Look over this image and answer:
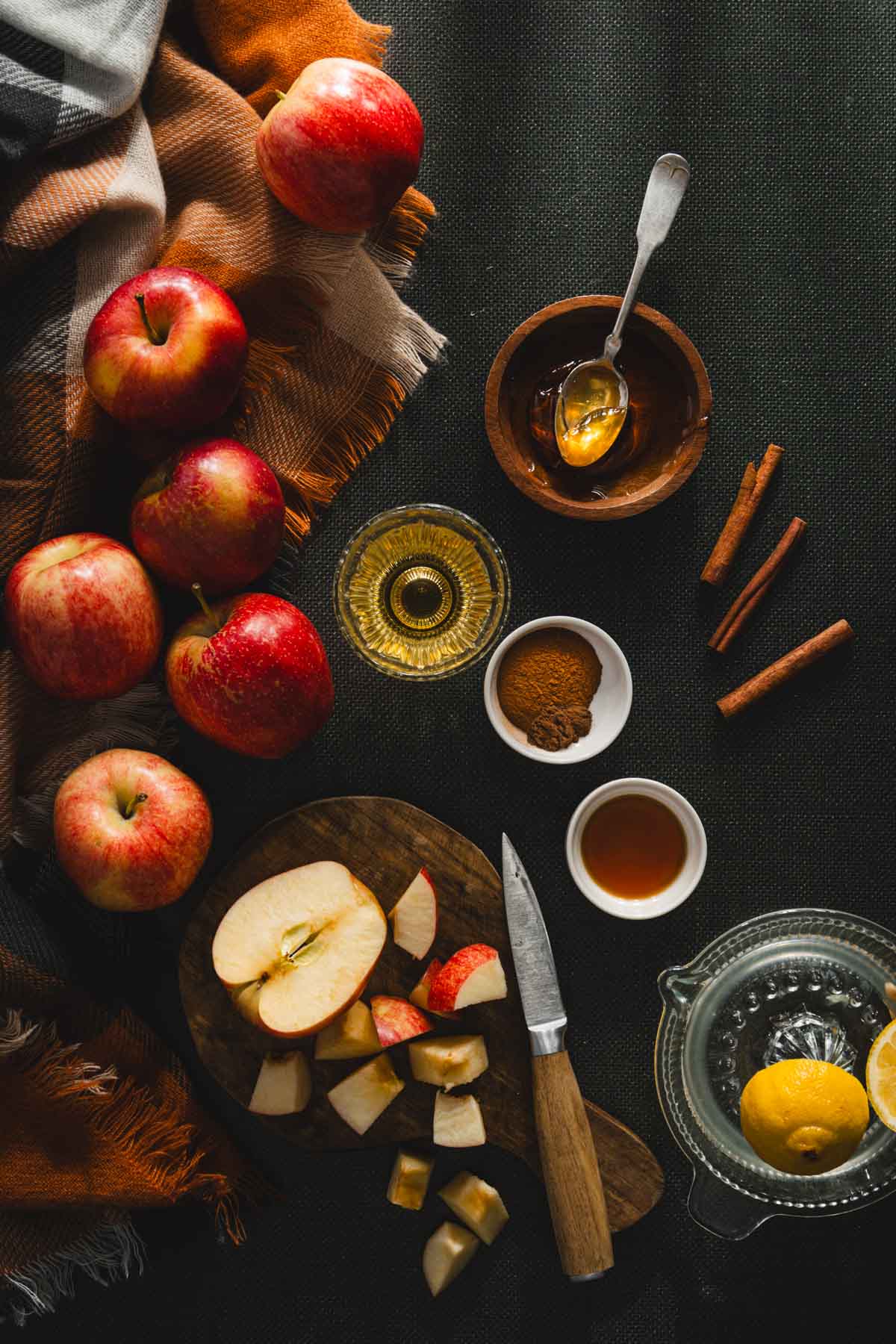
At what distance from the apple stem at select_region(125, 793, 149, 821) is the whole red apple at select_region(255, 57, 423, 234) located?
77 centimetres

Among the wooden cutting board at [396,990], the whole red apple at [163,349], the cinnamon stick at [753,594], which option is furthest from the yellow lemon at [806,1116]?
the whole red apple at [163,349]

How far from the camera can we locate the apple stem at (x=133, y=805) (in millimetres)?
1230

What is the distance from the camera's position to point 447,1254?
1.36 m

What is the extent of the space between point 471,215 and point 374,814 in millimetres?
857

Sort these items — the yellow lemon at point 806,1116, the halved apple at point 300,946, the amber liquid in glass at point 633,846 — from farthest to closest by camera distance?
1. the amber liquid in glass at point 633,846
2. the halved apple at point 300,946
3. the yellow lemon at point 806,1116

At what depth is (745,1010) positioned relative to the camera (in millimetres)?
1332

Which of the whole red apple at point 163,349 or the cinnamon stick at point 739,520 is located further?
the cinnamon stick at point 739,520

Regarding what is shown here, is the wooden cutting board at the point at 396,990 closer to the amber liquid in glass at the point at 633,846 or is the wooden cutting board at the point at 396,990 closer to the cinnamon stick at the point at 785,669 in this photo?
the amber liquid in glass at the point at 633,846

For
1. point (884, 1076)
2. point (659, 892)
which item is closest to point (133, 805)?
point (659, 892)

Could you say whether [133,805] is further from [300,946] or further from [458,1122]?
[458,1122]

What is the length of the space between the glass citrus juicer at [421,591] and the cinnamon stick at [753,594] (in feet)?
1.02

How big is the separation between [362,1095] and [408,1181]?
0.47 ft

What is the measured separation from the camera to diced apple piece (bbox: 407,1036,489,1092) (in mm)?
1317

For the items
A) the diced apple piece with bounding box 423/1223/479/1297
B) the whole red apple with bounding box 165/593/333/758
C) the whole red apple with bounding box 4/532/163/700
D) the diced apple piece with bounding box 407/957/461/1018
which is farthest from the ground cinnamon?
the diced apple piece with bounding box 423/1223/479/1297
